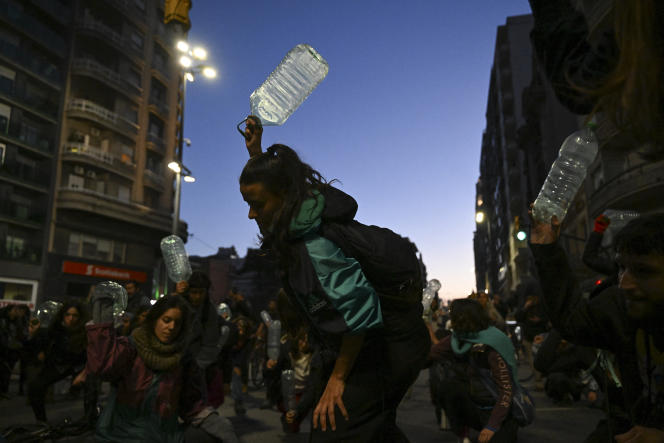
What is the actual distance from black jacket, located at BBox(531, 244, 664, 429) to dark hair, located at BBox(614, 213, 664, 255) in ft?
0.86

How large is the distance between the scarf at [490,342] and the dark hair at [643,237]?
2.85m

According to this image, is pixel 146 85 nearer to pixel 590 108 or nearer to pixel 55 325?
pixel 55 325

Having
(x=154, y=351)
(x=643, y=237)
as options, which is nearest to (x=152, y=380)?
(x=154, y=351)

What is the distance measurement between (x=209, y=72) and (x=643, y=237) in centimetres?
1751

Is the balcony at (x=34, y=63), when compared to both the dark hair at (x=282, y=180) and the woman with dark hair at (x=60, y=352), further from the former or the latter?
the dark hair at (x=282, y=180)

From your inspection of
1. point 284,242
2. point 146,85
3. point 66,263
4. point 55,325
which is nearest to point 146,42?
point 146,85

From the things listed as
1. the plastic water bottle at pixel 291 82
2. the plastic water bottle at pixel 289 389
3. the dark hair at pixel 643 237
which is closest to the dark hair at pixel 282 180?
the plastic water bottle at pixel 291 82

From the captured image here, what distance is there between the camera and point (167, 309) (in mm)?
3852

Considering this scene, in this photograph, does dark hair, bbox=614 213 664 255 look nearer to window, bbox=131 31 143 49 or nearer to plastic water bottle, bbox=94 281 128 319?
plastic water bottle, bbox=94 281 128 319

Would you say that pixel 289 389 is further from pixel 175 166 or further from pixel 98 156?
pixel 98 156

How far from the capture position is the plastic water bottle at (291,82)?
2.80m

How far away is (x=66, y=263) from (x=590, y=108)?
105ft

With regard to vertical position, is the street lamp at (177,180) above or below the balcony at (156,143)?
below

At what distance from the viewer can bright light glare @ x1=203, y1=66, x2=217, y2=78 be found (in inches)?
687
